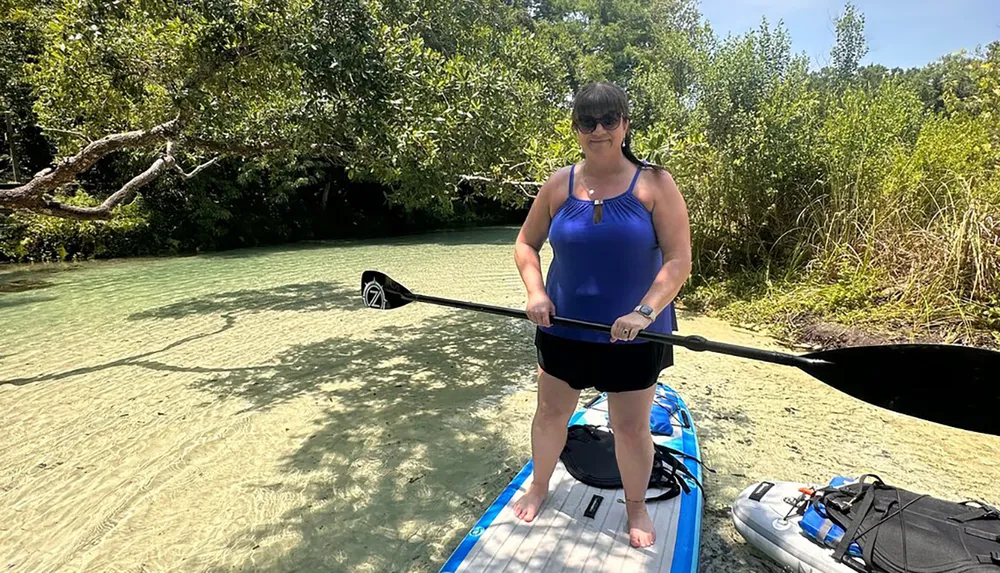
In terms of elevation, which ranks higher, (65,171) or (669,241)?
(65,171)

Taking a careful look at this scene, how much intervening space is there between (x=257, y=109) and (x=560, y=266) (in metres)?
5.30

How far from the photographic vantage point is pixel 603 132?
1.88 m

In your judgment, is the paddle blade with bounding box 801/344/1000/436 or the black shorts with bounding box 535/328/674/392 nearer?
the paddle blade with bounding box 801/344/1000/436

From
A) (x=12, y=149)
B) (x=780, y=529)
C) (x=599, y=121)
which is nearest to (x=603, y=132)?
(x=599, y=121)

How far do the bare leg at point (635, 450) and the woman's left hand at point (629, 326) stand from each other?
0.32 m

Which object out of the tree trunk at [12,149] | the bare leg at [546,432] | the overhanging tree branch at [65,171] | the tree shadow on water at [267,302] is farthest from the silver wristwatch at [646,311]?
the tree trunk at [12,149]

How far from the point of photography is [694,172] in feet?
26.7

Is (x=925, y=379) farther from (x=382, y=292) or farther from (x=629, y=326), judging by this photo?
(x=382, y=292)

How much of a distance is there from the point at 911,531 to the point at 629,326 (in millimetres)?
1547

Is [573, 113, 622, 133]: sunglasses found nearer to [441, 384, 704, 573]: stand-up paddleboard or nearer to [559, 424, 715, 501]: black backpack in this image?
[559, 424, 715, 501]: black backpack

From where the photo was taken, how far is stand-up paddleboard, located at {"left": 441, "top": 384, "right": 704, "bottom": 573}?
2.14 metres

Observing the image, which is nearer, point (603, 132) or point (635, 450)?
point (603, 132)

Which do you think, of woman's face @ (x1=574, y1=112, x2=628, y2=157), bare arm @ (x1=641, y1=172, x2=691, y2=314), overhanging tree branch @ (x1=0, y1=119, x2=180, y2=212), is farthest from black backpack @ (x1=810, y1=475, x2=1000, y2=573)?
overhanging tree branch @ (x1=0, y1=119, x2=180, y2=212)

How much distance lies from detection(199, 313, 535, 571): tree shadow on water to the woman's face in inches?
79.9
